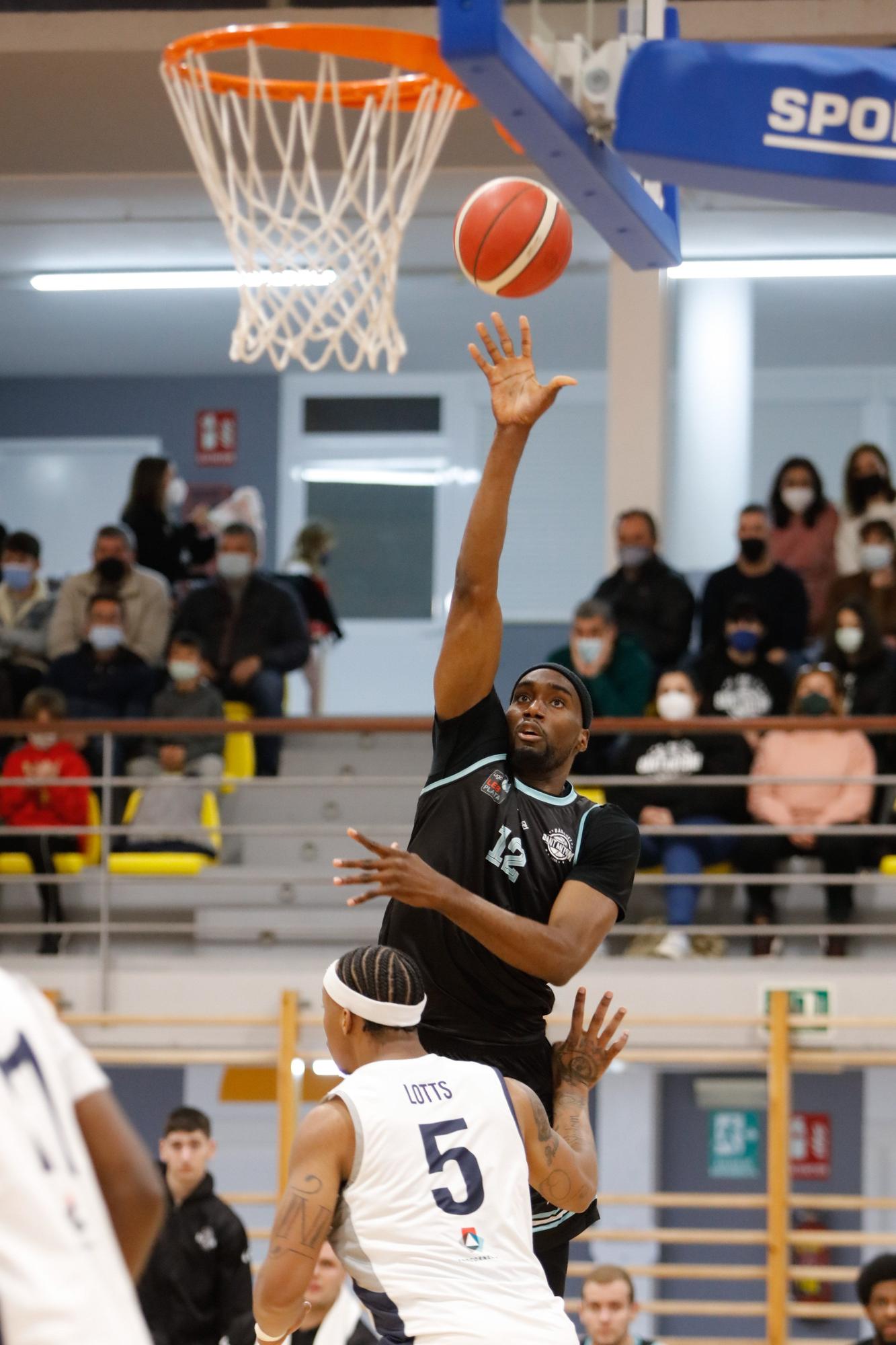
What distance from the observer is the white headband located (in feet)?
11.1

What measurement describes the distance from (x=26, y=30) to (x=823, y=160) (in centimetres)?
700

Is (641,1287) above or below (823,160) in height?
below

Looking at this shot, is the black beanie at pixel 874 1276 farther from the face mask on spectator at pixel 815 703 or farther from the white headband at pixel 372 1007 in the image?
the white headband at pixel 372 1007

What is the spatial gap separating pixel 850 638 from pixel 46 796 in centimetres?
396

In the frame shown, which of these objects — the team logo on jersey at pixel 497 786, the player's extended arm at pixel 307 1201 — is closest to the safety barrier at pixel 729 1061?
the team logo on jersey at pixel 497 786

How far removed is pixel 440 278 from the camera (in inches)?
500

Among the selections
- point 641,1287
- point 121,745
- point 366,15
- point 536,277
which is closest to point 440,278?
point 366,15

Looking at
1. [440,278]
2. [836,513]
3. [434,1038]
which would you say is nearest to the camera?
[434,1038]

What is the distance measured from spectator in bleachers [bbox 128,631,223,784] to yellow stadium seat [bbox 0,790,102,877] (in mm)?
318

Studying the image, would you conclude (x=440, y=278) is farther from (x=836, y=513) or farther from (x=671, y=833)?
(x=671, y=833)

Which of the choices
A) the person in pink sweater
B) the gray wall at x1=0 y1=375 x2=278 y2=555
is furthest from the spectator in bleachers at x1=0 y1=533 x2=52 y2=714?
the gray wall at x1=0 y1=375 x2=278 y2=555

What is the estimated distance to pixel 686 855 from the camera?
868 cm

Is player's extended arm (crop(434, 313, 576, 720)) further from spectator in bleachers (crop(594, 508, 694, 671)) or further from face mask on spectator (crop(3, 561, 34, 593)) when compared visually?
face mask on spectator (crop(3, 561, 34, 593))

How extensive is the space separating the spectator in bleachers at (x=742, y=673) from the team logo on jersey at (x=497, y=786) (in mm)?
5114
